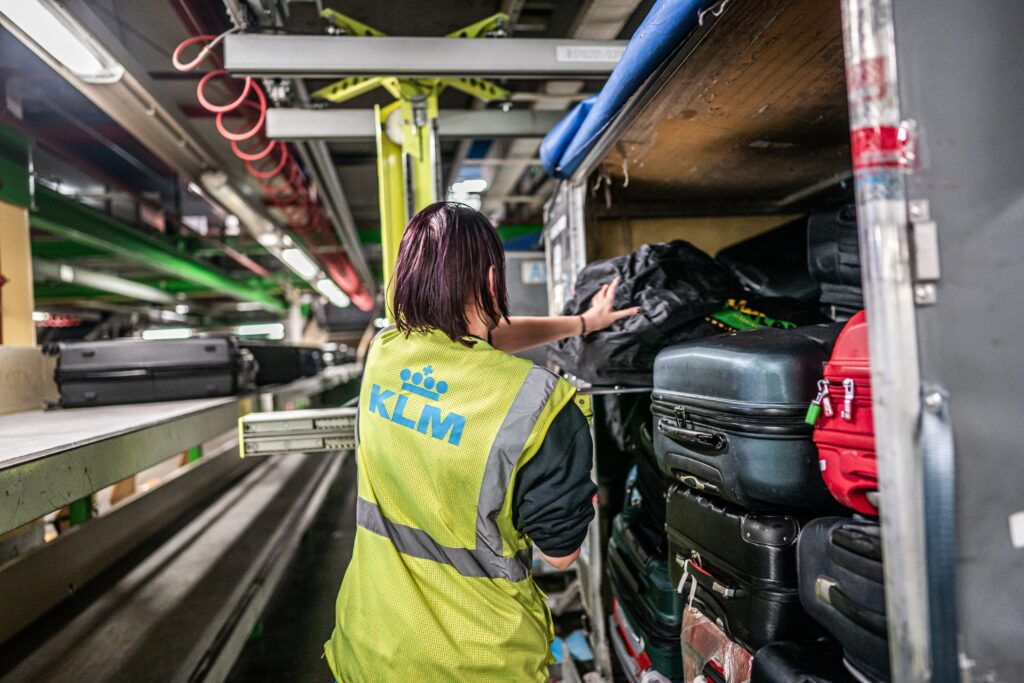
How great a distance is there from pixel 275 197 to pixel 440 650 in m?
5.02

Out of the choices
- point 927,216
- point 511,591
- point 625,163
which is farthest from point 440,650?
point 625,163

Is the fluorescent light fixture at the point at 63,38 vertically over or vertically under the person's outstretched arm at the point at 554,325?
over

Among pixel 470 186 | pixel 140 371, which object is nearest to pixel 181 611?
pixel 140 371

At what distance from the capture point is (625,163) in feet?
8.04

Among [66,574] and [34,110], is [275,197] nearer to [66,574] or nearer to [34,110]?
[34,110]

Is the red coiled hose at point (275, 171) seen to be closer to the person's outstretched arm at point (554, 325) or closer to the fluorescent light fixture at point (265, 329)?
the person's outstretched arm at point (554, 325)

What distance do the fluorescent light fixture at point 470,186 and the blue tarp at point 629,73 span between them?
3153 millimetres

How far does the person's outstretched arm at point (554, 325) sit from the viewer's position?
1965 millimetres

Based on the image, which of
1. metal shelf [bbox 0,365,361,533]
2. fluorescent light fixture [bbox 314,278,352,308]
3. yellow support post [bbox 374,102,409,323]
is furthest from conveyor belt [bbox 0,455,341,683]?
fluorescent light fixture [bbox 314,278,352,308]

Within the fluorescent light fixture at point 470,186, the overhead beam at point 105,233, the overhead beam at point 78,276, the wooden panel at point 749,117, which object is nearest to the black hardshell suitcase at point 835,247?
the wooden panel at point 749,117

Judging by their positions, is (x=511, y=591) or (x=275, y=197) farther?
(x=275, y=197)

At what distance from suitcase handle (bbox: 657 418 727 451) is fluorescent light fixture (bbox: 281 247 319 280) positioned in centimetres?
605

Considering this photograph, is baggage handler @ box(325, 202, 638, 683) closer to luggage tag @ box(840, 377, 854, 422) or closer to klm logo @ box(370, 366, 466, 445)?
klm logo @ box(370, 366, 466, 445)

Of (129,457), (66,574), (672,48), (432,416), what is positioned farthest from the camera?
(66,574)
